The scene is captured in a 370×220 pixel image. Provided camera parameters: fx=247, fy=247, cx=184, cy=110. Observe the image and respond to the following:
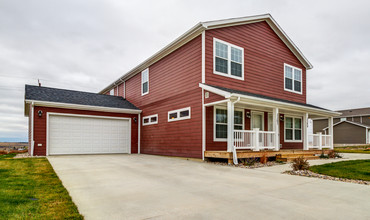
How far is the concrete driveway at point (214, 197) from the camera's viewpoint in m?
3.49

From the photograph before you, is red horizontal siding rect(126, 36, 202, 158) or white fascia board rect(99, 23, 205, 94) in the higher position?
white fascia board rect(99, 23, 205, 94)

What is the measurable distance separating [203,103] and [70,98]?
29.1 ft

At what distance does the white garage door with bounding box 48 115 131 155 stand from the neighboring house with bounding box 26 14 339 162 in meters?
0.05

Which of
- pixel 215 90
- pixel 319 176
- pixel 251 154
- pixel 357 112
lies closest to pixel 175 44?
pixel 215 90

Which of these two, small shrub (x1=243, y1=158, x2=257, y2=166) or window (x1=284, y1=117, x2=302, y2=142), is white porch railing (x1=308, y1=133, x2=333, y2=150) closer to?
window (x1=284, y1=117, x2=302, y2=142)

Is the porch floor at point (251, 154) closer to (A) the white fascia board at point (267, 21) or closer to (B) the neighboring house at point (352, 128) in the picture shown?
(A) the white fascia board at point (267, 21)

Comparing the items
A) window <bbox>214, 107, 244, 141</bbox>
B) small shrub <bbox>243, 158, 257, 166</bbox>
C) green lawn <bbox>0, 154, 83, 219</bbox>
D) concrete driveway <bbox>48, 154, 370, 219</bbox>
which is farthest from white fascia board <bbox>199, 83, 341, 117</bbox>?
green lawn <bbox>0, 154, 83, 219</bbox>

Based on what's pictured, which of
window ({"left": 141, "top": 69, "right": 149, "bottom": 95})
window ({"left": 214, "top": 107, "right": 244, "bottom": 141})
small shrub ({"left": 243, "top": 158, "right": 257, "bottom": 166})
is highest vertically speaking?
window ({"left": 141, "top": 69, "right": 149, "bottom": 95})

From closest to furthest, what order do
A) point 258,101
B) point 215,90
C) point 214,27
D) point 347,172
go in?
point 347,172, point 215,90, point 258,101, point 214,27

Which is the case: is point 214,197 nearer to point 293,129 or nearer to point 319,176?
point 319,176

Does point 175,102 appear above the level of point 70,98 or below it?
below

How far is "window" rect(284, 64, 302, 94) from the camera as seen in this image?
1455 centimetres

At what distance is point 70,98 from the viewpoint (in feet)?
48.8

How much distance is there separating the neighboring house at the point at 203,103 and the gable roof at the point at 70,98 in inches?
2.4
